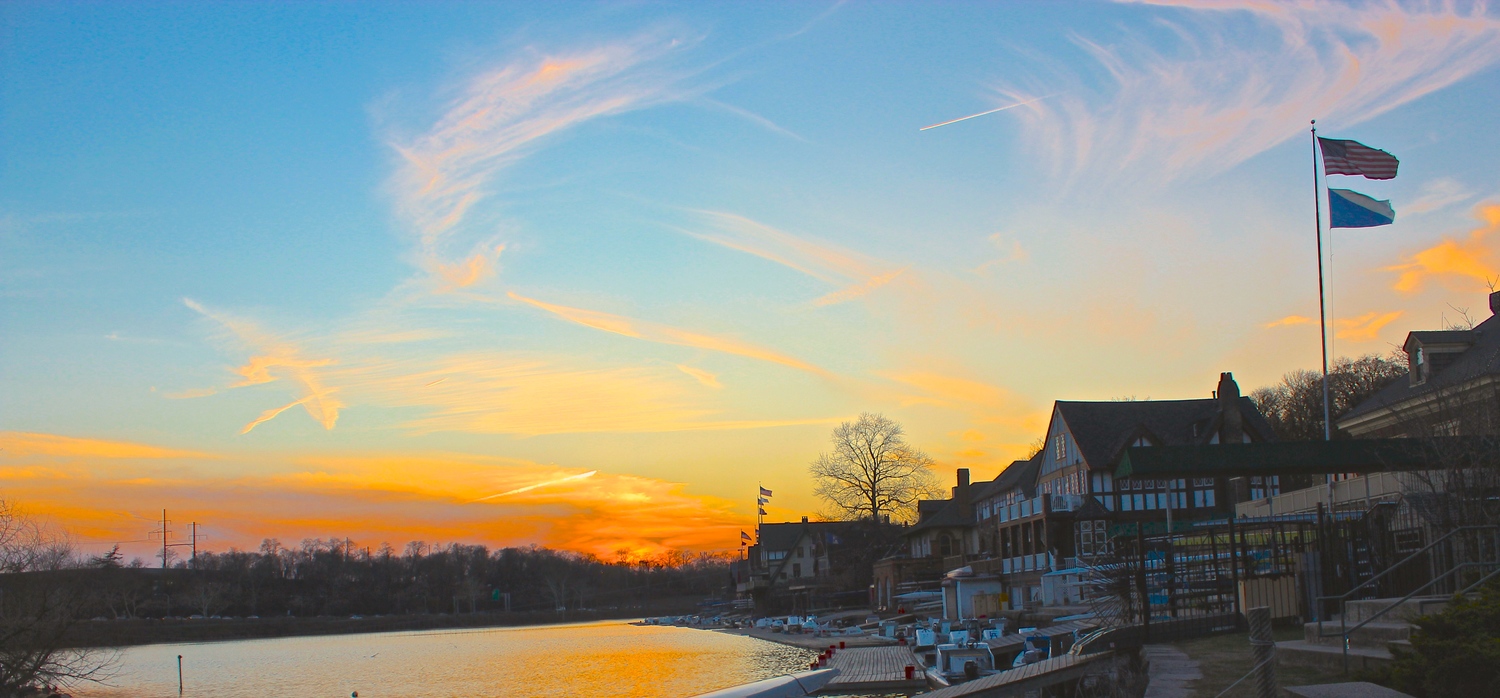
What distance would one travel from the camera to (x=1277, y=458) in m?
22.1

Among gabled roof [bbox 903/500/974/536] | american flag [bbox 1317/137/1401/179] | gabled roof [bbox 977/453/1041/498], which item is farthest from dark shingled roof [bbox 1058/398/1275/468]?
american flag [bbox 1317/137/1401/179]

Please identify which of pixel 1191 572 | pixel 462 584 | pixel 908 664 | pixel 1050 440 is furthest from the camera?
pixel 462 584

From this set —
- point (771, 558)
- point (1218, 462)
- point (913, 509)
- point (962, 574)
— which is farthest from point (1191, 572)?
point (771, 558)

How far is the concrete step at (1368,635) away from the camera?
1370cm

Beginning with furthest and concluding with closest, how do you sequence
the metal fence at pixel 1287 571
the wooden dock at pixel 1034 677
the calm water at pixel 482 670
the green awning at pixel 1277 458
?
the calm water at pixel 482 670
the green awning at pixel 1277 458
the metal fence at pixel 1287 571
the wooden dock at pixel 1034 677

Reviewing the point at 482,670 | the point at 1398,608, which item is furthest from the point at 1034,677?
the point at 482,670

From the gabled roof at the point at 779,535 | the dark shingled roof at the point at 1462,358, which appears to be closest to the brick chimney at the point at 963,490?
the gabled roof at the point at 779,535

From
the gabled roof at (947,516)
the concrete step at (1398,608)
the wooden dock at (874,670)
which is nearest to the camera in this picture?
the concrete step at (1398,608)

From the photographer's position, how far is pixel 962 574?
57.1 meters

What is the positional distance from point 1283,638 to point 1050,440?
50.5 metres

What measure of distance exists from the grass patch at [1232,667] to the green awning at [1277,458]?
10.9ft

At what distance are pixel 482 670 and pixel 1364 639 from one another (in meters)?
57.0

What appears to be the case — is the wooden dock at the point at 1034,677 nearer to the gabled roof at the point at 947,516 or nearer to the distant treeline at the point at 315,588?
the gabled roof at the point at 947,516

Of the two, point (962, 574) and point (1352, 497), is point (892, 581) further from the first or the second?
point (1352, 497)
